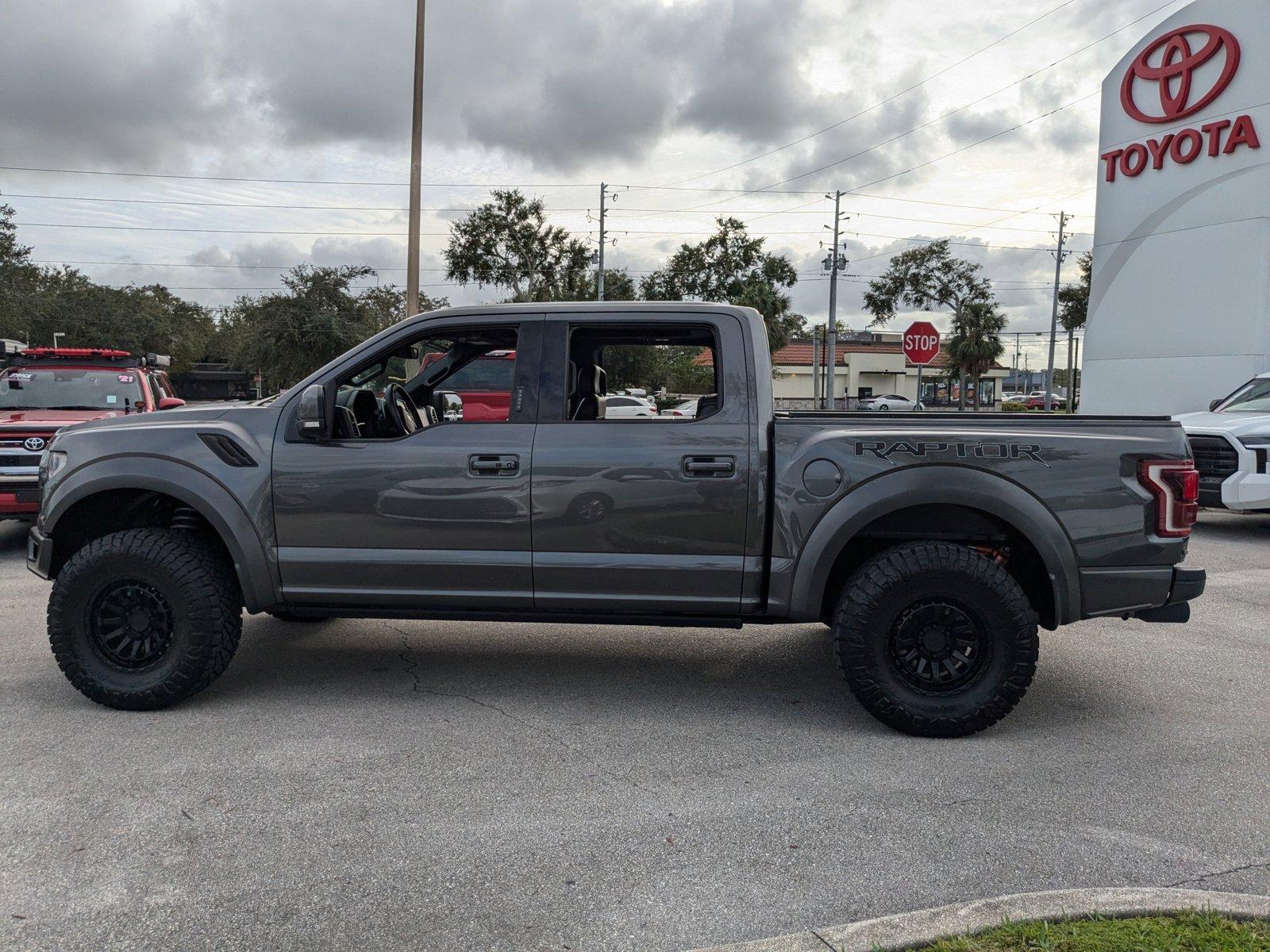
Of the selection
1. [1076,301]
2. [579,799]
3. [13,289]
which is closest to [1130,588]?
[579,799]

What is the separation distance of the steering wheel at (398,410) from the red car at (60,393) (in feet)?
17.0

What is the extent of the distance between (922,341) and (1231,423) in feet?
46.8

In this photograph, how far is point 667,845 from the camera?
3207 mm

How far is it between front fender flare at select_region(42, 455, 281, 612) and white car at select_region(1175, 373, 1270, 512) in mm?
8642

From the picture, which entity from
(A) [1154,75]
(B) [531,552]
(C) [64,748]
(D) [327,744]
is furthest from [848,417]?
(A) [1154,75]

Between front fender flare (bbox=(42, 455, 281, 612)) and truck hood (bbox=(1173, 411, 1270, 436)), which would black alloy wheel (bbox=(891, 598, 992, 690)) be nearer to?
front fender flare (bbox=(42, 455, 281, 612))

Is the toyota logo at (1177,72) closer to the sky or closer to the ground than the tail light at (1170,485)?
closer to the sky

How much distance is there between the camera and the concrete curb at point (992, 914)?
8.38ft

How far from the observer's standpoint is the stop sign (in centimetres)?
2372

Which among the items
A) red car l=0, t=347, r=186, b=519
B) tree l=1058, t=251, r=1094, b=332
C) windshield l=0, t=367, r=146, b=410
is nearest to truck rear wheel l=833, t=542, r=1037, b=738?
red car l=0, t=347, r=186, b=519

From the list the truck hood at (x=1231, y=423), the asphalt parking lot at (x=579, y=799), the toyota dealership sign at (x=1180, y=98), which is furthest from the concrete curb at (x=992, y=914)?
the toyota dealership sign at (x=1180, y=98)

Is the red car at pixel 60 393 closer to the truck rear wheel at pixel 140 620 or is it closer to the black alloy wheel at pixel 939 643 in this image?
the truck rear wheel at pixel 140 620

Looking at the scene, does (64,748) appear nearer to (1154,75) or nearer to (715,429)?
(715,429)

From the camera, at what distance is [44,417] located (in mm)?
8992
